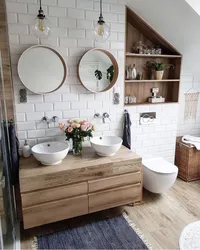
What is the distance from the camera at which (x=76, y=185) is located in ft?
7.07

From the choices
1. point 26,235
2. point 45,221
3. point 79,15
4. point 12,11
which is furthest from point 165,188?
point 12,11

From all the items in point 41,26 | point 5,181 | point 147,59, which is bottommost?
point 5,181

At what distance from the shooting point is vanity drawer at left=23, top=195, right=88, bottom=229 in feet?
6.75

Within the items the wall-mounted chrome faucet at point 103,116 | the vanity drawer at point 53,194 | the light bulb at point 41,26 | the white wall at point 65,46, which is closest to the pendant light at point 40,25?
the light bulb at point 41,26

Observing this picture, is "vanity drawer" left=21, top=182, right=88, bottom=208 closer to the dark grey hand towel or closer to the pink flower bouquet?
the pink flower bouquet

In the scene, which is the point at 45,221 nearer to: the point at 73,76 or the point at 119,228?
the point at 119,228

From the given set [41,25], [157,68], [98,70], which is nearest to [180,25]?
[157,68]

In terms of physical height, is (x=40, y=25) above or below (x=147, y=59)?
above

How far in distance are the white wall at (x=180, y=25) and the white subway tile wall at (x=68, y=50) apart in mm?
331

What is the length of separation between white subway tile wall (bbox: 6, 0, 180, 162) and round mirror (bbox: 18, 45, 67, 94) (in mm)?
56

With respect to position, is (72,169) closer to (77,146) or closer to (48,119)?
(77,146)

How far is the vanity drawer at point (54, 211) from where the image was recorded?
206cm

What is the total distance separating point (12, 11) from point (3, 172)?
158cm

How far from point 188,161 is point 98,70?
186cm
